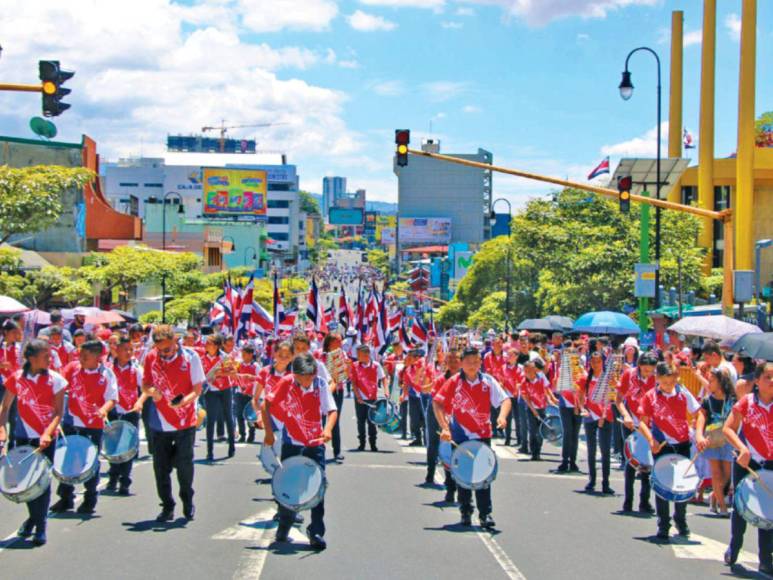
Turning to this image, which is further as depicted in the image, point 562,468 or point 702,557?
point 562,468

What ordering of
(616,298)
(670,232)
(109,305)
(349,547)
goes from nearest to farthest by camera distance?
(349,547) → (616,298) → (670,232) → (109,305)

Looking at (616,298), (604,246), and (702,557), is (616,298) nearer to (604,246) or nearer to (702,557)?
(604,246)

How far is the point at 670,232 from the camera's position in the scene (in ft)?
134

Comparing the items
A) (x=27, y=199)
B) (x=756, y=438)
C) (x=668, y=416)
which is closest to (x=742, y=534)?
(x=756, y=438)

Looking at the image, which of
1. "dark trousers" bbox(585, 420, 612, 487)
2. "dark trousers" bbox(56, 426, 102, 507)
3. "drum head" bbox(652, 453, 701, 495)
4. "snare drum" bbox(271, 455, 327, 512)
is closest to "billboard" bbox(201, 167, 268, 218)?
"dark trousers" bbox(585, 420, 612, 487)

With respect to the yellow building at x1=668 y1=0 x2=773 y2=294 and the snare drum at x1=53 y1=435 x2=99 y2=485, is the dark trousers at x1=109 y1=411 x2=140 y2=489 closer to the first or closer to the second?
the snare drum at x1=53 y1=435 x2=99 y2=485

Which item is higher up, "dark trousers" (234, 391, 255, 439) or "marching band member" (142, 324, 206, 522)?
"marching band member" (142, 324, 206, 522)

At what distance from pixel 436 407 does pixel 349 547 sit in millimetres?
1786

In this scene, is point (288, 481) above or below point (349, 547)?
above

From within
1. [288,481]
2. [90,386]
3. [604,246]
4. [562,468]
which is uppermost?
[604,246]

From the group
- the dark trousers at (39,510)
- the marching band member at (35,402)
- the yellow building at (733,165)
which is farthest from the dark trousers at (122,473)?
the yellow building at (733,165)

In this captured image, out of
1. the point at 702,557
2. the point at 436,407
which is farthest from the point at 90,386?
the point at 702,557

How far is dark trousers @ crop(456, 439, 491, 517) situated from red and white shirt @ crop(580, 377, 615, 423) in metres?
2.62

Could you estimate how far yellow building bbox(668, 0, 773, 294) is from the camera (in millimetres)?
52094
